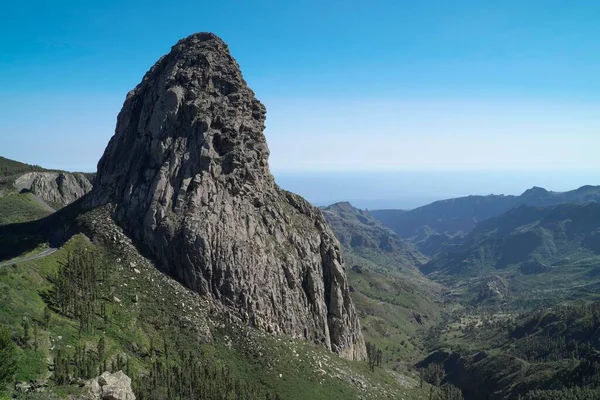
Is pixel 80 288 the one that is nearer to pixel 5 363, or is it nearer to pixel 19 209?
pixel 5 363

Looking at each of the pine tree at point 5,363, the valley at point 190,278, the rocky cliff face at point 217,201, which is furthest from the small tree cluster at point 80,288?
the pine tree at point 5,363

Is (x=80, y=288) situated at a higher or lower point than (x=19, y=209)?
lower

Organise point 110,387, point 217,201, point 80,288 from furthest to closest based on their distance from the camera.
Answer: point 217,201
point 80,288
point 110,387

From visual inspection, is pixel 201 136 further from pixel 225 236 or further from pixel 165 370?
pixel 165 370

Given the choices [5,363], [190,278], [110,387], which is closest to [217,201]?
[190,278]

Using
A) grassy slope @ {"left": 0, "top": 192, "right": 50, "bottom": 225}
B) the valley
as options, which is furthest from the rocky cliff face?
grassy slope @ {"left": 0, "top": 192, "right": 50, "bottom": 225}

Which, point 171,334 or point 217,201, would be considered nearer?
point 171,334
